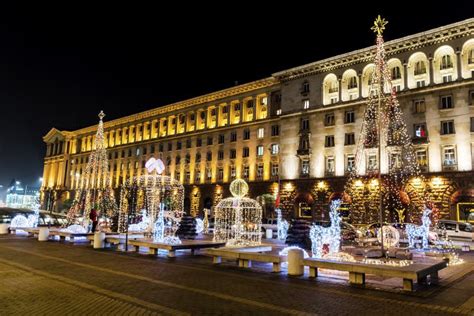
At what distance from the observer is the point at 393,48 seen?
37.7m

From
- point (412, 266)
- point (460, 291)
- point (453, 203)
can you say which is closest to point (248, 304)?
point (412, 266)

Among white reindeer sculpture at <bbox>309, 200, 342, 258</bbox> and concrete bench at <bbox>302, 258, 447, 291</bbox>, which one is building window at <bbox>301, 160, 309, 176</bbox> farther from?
concrete bench at <bbox>302, 258, 447, 291</bbox>

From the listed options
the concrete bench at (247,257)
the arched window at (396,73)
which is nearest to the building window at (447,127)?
the arched window at (396,73)

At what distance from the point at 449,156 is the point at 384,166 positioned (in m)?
5.38

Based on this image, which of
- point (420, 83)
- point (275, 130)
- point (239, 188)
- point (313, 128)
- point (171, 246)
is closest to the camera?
point (171, 246)

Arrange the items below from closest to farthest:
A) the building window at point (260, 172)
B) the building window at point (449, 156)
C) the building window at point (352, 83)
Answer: the building window at point (449, 156) < the building window at point (352, 83) < the building window at point (260, 172)

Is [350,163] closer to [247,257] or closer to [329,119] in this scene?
[329,119]

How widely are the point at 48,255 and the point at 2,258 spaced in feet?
5.74

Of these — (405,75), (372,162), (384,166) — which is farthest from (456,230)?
(405,75)

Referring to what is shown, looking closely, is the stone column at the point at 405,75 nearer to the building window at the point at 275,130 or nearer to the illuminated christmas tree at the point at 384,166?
the illuminated christmas tree at the point at 384,166

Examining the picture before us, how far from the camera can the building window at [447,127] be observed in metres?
33.8

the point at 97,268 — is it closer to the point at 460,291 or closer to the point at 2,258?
the point at 2,258

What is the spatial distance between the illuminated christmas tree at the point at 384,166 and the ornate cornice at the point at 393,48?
3.45 metres

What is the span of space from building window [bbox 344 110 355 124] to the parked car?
16921 millimetres
